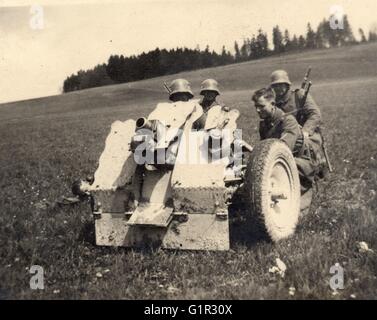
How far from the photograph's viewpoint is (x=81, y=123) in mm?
23828

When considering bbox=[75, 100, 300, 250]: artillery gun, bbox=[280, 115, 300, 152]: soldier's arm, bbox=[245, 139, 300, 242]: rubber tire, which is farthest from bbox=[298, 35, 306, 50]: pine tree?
bbox=[75, 100, 300, 250]: artillery gun

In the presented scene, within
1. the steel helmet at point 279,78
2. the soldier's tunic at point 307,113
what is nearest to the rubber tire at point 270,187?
the soldier's tunic at point 307,113

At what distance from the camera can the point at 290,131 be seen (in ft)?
22.6

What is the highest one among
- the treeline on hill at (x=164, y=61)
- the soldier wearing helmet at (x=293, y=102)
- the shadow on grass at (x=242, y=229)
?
the treeline on hill at (x=164, y=61)

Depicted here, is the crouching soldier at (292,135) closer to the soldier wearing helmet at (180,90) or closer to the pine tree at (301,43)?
the soldier wearing helmet at (180,90)

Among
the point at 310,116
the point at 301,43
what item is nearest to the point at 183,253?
the point at 310,116

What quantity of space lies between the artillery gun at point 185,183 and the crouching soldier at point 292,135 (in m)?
0.65

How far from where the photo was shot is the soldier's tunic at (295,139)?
689 centimetres

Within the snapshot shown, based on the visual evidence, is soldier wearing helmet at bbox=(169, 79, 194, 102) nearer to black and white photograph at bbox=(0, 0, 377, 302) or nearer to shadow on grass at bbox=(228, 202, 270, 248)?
black and white photograph at bbox=(0, 0, 377, 302)

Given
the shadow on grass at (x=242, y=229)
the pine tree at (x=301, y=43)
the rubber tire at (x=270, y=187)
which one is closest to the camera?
the rubber tire at (x=270, y=187)

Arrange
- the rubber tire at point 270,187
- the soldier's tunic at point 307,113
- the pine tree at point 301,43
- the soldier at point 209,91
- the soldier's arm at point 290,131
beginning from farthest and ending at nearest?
the pine tree at point 301,43 < the soldier at point 209,91 < the soldier's tunic at point 307,113 < the soldier's arm at point 290,131 < the rubber tire at point 270,187

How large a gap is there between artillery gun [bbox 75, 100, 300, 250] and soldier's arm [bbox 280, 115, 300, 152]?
57 cm

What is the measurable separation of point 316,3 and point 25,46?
405 cm

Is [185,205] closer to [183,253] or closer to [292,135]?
[183,253]
